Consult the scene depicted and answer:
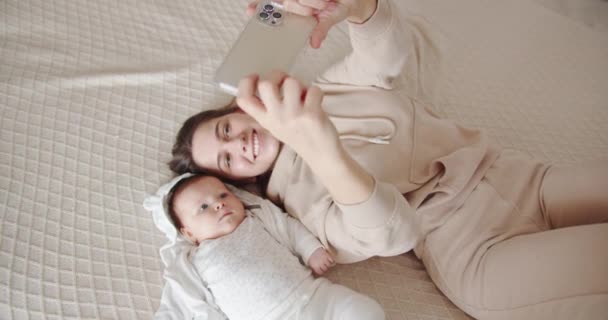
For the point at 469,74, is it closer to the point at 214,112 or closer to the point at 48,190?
the point at 214,112

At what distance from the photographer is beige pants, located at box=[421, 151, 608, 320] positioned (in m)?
0.74

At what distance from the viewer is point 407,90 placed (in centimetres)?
120

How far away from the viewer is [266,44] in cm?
72

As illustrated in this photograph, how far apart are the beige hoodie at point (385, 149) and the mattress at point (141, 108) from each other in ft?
0.46

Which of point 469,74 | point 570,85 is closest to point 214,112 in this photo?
point 469,74

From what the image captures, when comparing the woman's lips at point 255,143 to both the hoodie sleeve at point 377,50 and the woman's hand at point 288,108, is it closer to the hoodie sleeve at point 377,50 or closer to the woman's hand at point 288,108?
the hoodie sleeve at point 377,50

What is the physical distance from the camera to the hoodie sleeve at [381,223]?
0.65 m

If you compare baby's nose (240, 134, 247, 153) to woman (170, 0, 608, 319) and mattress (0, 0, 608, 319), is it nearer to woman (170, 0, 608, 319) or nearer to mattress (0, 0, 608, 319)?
woman (170, 0, 608, 319)

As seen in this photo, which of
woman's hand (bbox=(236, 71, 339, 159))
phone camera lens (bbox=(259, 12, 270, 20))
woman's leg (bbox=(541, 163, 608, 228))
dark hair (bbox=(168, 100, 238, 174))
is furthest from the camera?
dark hair (bbox=(168, 100, 238, 174))

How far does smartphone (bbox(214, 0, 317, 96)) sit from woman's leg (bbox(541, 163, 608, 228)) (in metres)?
0.54

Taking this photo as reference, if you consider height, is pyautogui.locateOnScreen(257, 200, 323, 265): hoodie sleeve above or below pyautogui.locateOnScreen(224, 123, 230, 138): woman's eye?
below

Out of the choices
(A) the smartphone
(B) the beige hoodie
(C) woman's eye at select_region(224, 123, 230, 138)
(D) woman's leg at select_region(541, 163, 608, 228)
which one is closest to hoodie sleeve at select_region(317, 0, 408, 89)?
(B) the beige hoodie

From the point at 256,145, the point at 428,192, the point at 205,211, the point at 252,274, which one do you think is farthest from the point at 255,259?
the point at 428,192

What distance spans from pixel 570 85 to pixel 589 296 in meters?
0.74
